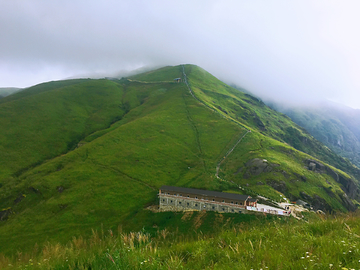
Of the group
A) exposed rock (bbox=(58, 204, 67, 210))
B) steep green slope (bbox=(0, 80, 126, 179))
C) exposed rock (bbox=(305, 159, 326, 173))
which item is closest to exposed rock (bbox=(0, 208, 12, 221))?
exposed rock (bbox=(58, 204, 67, 210))

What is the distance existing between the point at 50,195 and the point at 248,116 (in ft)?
514

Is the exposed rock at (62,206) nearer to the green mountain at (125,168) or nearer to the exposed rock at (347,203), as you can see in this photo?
the green mountain at (125,168)

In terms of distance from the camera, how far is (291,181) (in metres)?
87.5

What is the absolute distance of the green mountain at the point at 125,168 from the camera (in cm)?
7494

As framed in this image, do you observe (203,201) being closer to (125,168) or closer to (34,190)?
(125,168)

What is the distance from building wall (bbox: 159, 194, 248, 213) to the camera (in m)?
65.8

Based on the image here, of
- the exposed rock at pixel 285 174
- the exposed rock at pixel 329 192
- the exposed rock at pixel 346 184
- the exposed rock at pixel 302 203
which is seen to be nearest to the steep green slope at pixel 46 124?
the exposed rock at pixel 285 174

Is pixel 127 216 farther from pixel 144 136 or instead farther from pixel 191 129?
pixel 191 129

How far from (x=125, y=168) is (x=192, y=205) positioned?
41800mm

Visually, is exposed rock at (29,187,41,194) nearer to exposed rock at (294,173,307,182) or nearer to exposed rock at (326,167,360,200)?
exposed rock at (294,173,307,182)

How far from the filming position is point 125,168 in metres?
99.6

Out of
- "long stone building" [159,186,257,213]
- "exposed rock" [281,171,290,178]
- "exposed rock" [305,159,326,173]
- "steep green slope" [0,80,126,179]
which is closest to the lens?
"long stone building" [159,186,257,213]

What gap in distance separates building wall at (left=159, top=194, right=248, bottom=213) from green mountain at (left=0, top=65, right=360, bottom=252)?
6.93m

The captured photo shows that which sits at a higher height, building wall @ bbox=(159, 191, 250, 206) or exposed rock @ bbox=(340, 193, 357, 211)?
building wall @ bbox=(159, 191, 250, 206)
